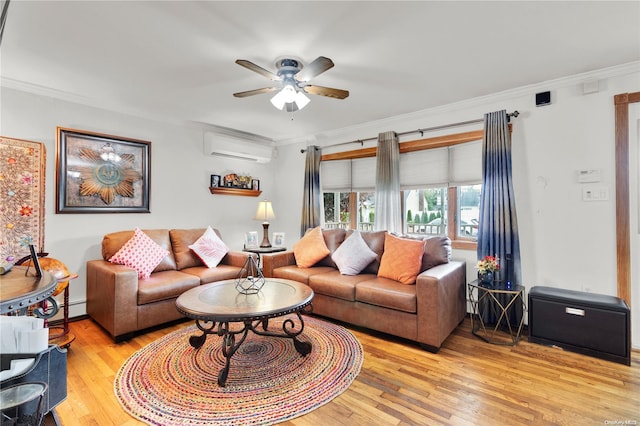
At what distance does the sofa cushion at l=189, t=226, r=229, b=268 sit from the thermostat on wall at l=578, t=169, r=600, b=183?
12.9ft

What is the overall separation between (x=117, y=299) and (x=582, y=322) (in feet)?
13.1

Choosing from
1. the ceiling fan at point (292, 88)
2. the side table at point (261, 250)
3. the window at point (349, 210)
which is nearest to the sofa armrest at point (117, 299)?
the side table at point (261, 250)

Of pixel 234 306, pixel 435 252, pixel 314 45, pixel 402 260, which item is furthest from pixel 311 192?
pixel 234 306

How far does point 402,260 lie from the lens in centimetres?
308

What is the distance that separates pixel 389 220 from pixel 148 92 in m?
3.11

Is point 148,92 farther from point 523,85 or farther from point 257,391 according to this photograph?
point 523,85

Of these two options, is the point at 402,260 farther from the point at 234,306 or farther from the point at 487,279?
the point at 234,306

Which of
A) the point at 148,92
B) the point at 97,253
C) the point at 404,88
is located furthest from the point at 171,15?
the point at 97,253

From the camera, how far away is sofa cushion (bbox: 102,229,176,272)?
10.7 feet

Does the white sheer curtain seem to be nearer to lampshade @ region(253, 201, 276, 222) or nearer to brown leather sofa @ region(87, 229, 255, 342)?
lampshade @ region(253, 201, 276, 222)

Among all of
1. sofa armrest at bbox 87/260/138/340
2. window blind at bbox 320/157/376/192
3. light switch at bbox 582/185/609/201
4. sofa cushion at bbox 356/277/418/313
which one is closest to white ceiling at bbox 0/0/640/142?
light switch at bbox 582/185/609/201

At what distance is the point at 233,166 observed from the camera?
4.80m

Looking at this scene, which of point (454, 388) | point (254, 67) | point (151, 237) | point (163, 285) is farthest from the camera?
point (151, 237)

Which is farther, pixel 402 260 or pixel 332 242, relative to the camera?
pixel 332 242
